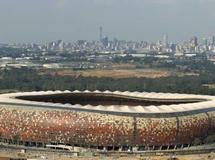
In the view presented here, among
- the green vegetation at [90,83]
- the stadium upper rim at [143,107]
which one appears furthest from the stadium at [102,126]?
the green vegetation at [90,83]

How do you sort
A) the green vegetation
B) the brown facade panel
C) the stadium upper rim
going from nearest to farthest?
the brown facade panel → the stadium upper rim → the green vegetation

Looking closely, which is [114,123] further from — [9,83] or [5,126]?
[9,83]

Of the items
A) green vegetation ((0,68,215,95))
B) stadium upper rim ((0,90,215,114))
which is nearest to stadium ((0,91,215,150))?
stadium upper rim ((0,90,215,114))

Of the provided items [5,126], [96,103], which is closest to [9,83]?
[96,103]

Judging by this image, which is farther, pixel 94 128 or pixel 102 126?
pixel 94 128

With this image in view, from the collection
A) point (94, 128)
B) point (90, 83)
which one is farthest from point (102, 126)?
point (90, 83)

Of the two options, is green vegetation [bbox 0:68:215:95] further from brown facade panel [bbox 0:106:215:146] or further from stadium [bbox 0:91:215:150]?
brown facade panel [bbox 0:106:215:146]

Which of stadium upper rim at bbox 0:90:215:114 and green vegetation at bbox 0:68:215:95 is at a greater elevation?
stadium upper rim at bbox 0:90:215:114

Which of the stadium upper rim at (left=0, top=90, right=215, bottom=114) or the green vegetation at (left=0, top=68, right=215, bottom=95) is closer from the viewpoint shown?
the stadium upper rim at (left=0, top=90, right=215, bottom=114)

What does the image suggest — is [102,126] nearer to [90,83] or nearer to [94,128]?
[94,128]
